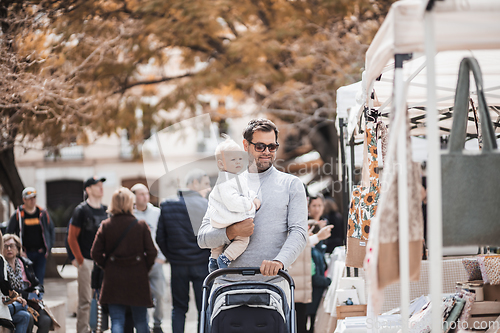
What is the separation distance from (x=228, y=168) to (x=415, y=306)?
176 cm

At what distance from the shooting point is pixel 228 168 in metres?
3.44

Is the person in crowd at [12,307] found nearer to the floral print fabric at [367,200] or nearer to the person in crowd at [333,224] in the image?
the floral print fabric at [367,200]

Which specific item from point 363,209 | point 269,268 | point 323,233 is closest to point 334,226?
point 323,233

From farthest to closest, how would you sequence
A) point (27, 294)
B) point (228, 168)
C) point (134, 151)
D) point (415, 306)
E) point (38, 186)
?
point (38, 186) → point (134, 151) → point (27, 294) → point (415, 306) → point (228, 168)

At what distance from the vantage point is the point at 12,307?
5344mm

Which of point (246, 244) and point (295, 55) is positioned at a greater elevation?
point (295, 55)

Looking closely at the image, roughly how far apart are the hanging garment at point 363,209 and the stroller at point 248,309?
Result: 37.1 inches

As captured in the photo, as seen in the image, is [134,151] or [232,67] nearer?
[232,67]

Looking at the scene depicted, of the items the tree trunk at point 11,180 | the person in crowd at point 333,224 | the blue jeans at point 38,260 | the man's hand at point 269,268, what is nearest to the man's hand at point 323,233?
the person in crowd at point 333,224

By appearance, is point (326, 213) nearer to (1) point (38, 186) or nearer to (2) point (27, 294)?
(2) point (27, 294)

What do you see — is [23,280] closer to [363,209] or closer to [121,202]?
[121,202]

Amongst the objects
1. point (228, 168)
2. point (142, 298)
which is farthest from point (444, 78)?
point (142, 298)

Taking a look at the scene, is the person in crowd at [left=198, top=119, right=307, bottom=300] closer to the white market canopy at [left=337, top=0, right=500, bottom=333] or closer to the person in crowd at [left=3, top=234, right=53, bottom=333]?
the white market canopy at [left=337, top=0, right=500, bottom=333]

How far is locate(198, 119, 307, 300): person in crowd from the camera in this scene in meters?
3.47
